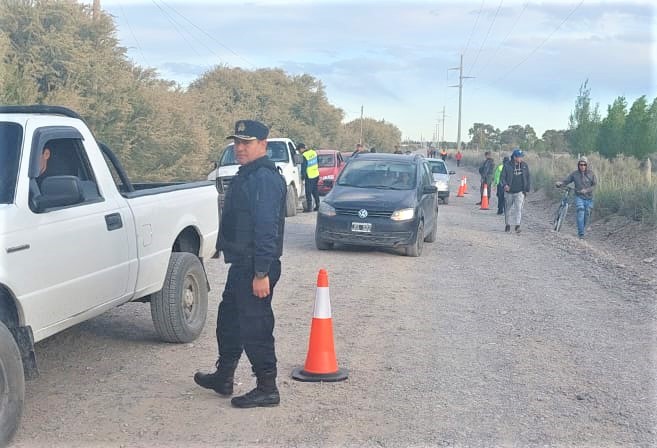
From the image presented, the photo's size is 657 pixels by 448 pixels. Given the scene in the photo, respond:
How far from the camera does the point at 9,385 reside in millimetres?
4582

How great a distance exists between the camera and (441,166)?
27.8 m

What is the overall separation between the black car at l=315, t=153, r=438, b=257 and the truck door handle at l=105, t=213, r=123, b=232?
24.5 ft

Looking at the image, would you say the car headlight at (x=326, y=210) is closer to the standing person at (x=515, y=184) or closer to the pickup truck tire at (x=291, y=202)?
the standing person at (x=515, y=184)

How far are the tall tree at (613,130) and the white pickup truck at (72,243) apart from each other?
36.7m

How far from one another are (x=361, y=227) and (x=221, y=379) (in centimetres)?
765

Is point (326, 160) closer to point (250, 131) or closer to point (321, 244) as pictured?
point (321, 244)

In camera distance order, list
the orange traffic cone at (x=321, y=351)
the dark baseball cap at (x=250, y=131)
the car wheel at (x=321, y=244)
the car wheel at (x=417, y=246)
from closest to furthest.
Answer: the dark baseball cap at (x=250, y=131), the orange traffic cone at (x=321, y=351), the car wheel at (x=417, y=246), the car wheel at (x=321, y=244)

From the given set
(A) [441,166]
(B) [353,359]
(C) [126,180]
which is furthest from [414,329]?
(A) [441,166]

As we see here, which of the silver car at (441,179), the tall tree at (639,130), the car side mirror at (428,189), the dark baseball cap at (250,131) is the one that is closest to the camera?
the dark baseball cap at (250,131)

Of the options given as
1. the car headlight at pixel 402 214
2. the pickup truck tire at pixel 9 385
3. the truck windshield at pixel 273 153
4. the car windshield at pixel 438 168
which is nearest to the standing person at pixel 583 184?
the car headlight at pixel 402 214

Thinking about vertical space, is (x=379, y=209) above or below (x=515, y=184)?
below

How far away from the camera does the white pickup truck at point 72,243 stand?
4.72 metres

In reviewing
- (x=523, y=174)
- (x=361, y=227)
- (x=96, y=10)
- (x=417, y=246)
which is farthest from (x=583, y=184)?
(x=96, y=10)

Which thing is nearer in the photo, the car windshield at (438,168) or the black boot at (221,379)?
the black boot at (221,379)
